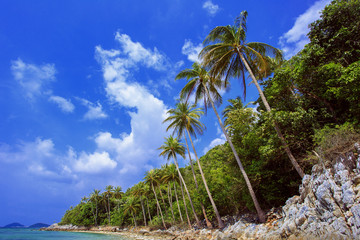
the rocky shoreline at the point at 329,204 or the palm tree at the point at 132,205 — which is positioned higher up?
the palm tree at the point at 132,205

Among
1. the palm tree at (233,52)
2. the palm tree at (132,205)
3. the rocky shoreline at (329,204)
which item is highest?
the palm tree at (233,52)

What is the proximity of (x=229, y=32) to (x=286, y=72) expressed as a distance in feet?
17.0

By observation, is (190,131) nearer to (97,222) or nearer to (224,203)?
(224,203)

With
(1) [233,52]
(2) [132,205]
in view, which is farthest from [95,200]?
(1) [233,52]

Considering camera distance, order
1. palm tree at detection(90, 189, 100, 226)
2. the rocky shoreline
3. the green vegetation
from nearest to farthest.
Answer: the rocky shoreline < the green vegetation < palm tree at detection(90, 189, 100, 226)

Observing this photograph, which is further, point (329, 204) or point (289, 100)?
point (289, 100)

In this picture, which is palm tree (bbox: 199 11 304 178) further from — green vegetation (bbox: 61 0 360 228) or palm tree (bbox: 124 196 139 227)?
palm tree (bbox: 124 196 139 227)

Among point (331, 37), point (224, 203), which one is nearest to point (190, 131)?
point (224, 203)

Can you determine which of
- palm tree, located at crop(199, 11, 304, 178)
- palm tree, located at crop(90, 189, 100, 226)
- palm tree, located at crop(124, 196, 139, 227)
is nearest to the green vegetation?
palm tree, located at crop(199, 11, 304, 178)

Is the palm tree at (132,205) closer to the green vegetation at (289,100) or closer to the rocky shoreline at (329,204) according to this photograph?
the green vegetation at (289,100)

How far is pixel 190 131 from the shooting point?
71.3ft

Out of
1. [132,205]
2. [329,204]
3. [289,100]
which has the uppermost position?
[289,100]

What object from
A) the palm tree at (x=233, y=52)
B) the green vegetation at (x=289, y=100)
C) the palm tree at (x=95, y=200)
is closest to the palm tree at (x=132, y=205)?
the palm tree at (x=95, y=200)

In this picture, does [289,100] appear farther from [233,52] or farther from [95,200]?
[95,200]
